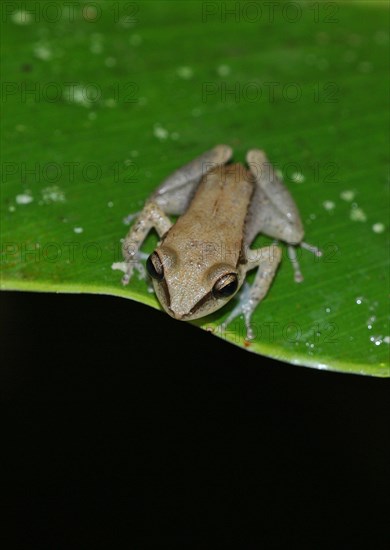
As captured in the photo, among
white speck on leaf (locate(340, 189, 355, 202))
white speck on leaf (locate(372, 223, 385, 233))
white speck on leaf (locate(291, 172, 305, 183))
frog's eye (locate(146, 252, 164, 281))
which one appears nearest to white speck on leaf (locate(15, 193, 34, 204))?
frog's eye (locate(146, 252, 164, 281))

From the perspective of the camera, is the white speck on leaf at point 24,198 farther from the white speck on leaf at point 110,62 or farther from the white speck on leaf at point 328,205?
the white speck on leaf at point 328,205

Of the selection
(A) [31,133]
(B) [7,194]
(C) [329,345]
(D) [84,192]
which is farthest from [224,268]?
(A) [31,133]

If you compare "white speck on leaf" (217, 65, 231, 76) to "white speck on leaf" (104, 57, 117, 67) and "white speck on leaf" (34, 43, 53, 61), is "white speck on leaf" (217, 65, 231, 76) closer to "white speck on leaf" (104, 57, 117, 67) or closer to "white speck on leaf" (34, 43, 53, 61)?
"white speck on leaf" (104, 57, 117, 67)

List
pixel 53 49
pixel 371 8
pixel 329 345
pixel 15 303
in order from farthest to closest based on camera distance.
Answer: pixel 371 8 → pixel 53 49 → pixel 15 303 → pixel 329 345

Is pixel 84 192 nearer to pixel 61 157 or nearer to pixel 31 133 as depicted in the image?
pixel 61 157

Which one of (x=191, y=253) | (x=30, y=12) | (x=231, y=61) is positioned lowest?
(x=191, y=253)

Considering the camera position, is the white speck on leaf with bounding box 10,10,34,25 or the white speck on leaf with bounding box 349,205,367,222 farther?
the white speck on leaf with bounding box 10,10,34,25

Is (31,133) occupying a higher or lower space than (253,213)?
higher

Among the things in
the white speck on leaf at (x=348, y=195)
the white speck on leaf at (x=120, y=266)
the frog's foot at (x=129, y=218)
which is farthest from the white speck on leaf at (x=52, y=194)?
the white speck on leaf at (x=348, y=195)

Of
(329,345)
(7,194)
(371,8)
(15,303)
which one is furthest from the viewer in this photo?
(371,8)
